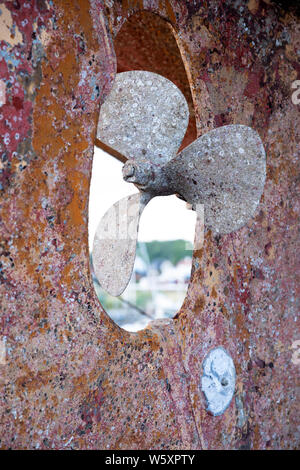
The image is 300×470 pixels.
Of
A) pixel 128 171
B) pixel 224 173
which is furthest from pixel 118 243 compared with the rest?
pixel 224 173

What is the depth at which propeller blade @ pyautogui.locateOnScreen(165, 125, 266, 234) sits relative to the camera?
2531mm

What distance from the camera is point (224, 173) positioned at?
2613 mm

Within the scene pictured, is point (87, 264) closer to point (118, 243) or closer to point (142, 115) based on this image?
point (118, 243)

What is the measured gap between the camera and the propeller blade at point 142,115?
106 inches

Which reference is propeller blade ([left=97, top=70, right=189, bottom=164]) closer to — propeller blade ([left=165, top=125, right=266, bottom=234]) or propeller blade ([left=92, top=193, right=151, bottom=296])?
propeller blade ([left=165, top=125, right=266, bottom=234])

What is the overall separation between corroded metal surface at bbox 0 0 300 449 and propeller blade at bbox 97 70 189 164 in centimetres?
12

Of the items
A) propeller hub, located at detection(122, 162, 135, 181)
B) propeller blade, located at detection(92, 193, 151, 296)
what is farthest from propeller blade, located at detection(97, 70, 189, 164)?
propeller blade, located at detection(92, 193, 151, 296)

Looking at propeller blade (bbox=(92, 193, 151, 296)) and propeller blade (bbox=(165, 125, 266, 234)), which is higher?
propeller blade (bbox=(165, 125, 266, 234))

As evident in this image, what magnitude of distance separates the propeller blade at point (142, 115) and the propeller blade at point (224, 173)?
167mm

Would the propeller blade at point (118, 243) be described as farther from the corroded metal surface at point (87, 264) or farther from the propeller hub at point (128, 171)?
the corroded metal surface at point (87, 264)

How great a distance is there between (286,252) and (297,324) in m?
Result: 0.53

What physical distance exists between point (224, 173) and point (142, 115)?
1.72 feet

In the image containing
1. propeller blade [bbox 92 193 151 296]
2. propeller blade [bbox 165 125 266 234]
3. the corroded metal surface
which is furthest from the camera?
propeller blade [bbox 92 193 151 296]

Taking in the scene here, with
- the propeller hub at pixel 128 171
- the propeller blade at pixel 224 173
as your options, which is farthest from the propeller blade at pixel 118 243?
the propeller blade at pixel 224 173
